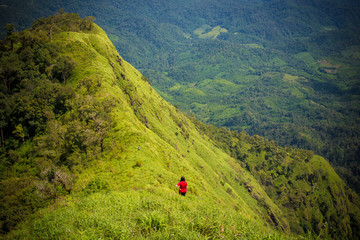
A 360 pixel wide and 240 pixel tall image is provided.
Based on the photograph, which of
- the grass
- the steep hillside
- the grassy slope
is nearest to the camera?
the grass

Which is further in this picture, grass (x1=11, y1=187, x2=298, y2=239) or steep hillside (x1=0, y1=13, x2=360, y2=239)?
steep hillside (x1=0, y1=13, x2=360, y2=239)

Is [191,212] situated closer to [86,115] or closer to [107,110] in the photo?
[86,115]

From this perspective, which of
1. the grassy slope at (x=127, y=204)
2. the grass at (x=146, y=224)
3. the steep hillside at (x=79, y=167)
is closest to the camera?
the grass at (x=146, y=224)

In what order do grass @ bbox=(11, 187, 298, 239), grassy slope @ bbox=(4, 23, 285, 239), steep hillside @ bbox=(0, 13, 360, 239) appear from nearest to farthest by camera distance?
grass @ bbox=(11, 187, 298, 239) < grassy slope @ bbox=(4, 23, 285, 239) < steep hillside @ bbox=(0, 13, 360, 239)

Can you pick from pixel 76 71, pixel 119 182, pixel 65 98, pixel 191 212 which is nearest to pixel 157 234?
pixel 191 212

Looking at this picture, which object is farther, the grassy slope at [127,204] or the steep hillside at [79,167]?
the steep hillside at [79,167]

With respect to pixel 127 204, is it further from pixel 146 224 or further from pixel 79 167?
pixel 79 167

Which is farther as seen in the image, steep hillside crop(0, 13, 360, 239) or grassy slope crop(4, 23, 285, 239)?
steep hillside crop(0, 13, 360, 239)

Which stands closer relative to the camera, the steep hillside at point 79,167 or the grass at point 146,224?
the grass at point 146,224

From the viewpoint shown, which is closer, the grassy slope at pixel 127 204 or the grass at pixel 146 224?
the grass at pixel 146 224

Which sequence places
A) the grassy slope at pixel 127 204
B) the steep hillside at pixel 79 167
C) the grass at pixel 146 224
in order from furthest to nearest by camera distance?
the steep hillside at pixel 79 167 → the grassy slope at pixel 127 204 → the grass at pixel 146 224

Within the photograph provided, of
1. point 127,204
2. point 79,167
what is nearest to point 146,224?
point 127,204

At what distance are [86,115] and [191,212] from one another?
28.2m

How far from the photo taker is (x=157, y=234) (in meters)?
13.4
